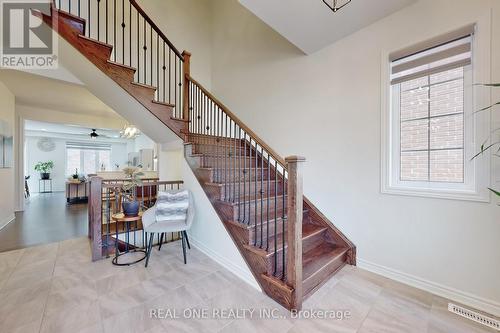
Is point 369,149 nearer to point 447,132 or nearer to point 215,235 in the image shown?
point 447,132

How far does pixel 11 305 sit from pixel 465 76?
4.34m

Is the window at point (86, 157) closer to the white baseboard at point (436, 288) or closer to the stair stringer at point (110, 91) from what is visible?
the stair stringer at point (110, 91)

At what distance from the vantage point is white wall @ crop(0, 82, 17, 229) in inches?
153

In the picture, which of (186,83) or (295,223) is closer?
(295,223)

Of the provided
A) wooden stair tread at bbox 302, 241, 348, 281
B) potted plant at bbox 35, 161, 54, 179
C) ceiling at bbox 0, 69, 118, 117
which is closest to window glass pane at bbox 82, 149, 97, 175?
potted plant at bbox 35, 161, 54, 179

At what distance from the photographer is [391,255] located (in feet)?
7.00

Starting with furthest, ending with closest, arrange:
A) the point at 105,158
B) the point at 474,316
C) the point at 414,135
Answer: the point at 105,158, the point at 414,135, the point at 474,316

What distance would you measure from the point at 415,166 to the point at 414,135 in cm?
32

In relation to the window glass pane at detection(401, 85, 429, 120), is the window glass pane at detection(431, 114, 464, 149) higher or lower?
lower

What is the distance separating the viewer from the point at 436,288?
1.88 metres

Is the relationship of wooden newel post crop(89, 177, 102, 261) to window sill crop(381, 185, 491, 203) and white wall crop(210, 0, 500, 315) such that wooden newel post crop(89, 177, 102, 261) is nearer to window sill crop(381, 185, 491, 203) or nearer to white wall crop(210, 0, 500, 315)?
white wall crop(210, 0, 500, 315)

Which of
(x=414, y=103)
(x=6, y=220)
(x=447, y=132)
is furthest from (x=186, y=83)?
(x=6, y=220)

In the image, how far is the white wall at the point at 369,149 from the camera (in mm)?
1726

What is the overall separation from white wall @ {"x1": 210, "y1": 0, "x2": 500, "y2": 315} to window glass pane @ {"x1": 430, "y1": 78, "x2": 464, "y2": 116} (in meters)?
0.25
